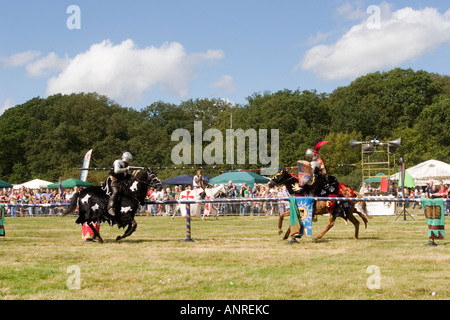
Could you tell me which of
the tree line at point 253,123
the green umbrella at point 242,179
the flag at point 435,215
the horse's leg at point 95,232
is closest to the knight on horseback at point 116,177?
the horse's leg at point 95,232

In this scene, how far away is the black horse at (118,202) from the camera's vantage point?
1641 centimetres

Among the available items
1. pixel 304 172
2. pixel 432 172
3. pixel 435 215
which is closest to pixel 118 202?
pixel 304 172

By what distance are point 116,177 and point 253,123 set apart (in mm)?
56244

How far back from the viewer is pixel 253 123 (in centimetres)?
7238

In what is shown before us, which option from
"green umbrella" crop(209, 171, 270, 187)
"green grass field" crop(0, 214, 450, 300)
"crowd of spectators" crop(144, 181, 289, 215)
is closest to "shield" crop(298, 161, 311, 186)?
"green grass field" crop(0, 214, 450, 300)

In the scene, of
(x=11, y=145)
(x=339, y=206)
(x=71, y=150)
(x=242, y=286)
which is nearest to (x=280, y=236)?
(x=339, y=206)

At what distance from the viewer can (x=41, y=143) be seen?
242ft

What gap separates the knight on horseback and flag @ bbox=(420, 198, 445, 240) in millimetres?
7415

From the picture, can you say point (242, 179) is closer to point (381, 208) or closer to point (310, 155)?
point (381, 208)

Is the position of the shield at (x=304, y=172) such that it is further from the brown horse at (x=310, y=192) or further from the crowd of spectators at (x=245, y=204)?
the crowd of spectators at (x=245, y=204)

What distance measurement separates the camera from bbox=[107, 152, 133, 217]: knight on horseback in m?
16.3

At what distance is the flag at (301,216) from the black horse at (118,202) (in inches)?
140

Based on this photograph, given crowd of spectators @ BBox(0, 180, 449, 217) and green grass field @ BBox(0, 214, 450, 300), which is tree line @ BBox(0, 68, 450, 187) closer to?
crowd of spectators @ BBox(0, 180, 449, 217)

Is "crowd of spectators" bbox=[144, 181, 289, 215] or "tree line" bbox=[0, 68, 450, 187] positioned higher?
"tree line" bbox=[0, 68, 450, 187]
